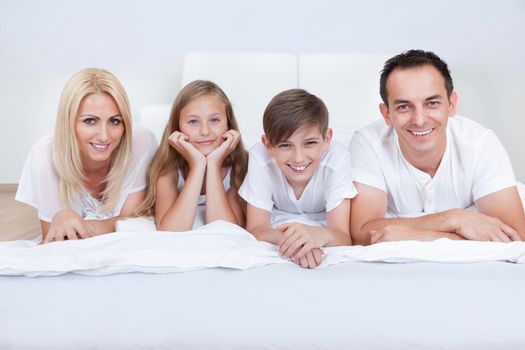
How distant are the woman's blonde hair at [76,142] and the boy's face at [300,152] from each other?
46 cm

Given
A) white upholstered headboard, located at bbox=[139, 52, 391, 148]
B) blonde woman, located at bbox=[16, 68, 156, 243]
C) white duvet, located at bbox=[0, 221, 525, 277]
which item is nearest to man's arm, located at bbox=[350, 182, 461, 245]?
white duvet, located at bbox=[0, 221, 525, 277]

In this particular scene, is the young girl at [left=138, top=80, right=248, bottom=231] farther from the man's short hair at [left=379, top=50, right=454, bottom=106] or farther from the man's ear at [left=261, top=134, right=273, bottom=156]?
the man's short hair at [left=379, top=50, right=454, bottom=106]

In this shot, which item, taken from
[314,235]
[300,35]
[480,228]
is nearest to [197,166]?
[314,235]

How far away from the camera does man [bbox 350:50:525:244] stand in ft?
4.71

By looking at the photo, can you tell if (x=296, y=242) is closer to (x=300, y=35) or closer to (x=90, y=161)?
(x=90, y=161)

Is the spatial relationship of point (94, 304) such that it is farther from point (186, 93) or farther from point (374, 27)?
point (374, 27)

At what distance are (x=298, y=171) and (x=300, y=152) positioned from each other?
0.06 meters

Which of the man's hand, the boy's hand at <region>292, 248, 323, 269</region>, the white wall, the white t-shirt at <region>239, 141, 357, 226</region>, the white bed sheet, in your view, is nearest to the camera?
the white bed sheet

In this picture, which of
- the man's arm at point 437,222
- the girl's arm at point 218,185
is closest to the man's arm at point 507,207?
the man's arm at point 437,222

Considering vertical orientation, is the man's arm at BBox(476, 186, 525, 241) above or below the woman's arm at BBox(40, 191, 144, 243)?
above

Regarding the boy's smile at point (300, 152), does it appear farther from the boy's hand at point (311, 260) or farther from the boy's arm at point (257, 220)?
the boy's hand at point (311, 260)

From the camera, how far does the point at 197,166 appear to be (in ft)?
5.54

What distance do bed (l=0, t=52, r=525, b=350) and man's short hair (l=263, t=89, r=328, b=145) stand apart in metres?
0.39

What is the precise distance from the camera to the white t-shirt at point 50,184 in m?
1.73
